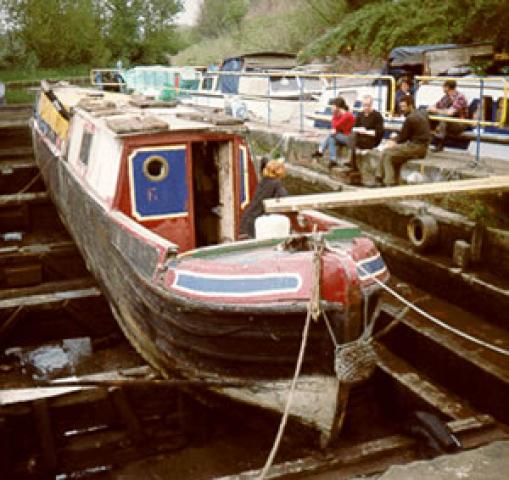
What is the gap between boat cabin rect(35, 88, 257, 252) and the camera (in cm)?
709

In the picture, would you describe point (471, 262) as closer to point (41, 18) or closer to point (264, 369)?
point (264, 369)

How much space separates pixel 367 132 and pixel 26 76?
A: 86.0ft

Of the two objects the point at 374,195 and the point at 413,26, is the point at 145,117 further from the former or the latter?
the point at 413,26

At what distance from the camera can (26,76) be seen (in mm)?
32531

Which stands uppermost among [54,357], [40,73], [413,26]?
[413,26]

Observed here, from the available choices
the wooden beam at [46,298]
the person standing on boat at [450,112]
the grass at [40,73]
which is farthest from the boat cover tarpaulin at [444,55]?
the grass at [40,73]

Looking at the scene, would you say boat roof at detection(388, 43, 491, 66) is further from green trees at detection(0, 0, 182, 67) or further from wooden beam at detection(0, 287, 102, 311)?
green trees at detection(0, 0, 182, 67)

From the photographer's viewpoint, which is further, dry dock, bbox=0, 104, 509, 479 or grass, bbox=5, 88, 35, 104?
grass, bbox=5, 88, 35, 104

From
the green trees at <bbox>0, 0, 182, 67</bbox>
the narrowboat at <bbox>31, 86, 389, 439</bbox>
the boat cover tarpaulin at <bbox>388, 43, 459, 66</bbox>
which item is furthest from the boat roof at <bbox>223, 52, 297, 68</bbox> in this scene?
the green trees at <bbox>0, 0, 182, 67</bbox>

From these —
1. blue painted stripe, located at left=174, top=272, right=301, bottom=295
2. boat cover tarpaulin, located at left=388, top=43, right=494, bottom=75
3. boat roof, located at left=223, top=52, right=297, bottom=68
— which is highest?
boat roof, located at left=223, top=52, right=297, bottom=68

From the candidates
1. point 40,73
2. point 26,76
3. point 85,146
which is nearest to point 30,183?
point 85,146

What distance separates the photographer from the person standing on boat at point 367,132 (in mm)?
10523

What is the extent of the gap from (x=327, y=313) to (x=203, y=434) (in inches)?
86.6

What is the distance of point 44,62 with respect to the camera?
35.4 metres
